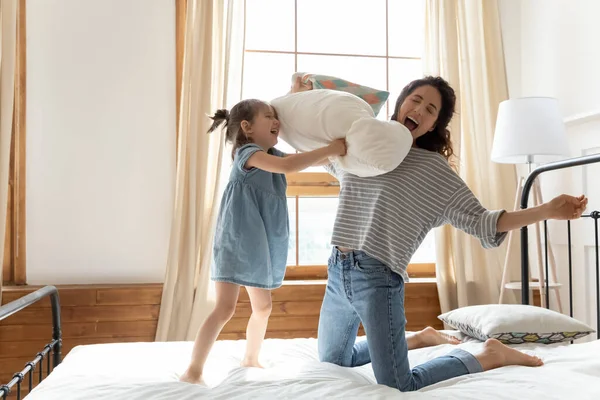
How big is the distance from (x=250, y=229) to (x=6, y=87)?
1574 millimetres

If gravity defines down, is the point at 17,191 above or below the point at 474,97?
below

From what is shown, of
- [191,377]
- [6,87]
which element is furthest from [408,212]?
[6,87]

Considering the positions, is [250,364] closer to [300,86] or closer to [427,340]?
[427,340]

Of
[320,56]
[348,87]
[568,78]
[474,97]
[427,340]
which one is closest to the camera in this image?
[348,87]

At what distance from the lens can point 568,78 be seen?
2.92m

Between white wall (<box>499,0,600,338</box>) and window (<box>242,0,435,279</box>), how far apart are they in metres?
0.56

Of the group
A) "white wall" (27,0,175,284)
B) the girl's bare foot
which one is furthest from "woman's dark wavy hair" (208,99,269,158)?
"white wall" (27,0,175,284)

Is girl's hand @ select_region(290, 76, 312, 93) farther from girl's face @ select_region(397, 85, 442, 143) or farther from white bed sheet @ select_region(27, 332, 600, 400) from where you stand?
white bed sheet @ select_region(27, 332, 600, 400)

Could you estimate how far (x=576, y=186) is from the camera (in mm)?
2820

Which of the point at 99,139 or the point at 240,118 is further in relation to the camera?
the point at 99,139

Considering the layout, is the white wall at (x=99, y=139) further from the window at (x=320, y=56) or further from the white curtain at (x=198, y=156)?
the window at (x=320, y=56)

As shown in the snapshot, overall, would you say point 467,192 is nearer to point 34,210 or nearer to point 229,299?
point 229,299

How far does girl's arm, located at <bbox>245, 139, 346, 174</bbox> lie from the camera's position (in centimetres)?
157

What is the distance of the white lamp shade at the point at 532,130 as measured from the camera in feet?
8.66
